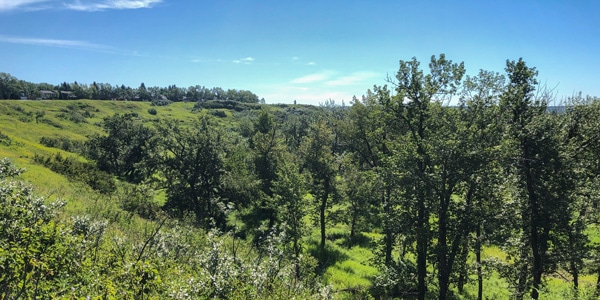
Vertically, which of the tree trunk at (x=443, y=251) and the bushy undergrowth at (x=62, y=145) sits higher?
the bushy undergrowth at (x=62, y=145)

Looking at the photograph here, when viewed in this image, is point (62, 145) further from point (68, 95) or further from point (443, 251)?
point (68, 95)

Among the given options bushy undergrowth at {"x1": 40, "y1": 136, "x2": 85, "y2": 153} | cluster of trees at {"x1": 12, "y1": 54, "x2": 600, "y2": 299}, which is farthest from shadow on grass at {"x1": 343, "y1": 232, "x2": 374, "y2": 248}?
bushy undergrowth at {"x1": 40, "y1": 136, "x2": 85, "y2": 153}

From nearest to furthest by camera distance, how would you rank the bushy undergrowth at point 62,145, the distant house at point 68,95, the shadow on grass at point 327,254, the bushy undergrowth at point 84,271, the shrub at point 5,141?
the bushy undergrowth at point 84,271 → the shadow on grass at point 327,254 → the shrub at point 5,141 → the bushy undergrowth at point 62,145 → the distant house at point 68,95

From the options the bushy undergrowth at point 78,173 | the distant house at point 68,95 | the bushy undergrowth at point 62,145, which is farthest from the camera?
the distant house at point 68,95

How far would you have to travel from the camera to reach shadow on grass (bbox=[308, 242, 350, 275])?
29212mm

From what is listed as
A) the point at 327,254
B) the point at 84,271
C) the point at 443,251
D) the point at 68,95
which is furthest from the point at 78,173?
the point at 68,95

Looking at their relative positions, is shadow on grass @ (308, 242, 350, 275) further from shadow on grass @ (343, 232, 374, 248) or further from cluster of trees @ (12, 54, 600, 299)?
cluster of trees @ (12, 54, 600, 299)

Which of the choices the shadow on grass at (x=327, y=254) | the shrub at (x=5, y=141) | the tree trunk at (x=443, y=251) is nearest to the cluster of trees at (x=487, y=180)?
the tree trunk at (x=443, y=251)

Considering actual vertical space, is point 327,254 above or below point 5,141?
below

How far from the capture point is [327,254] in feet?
102

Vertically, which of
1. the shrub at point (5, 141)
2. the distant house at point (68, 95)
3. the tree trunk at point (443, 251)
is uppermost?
the distant house at point (68, 95)

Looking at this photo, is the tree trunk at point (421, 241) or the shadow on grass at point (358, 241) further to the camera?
the shadow on grass at point (358, 241)

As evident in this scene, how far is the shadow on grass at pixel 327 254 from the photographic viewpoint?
29212 millimetres

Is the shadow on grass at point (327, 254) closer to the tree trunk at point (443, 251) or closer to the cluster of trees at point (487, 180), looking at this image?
the cluster of trees at point (487, 180)
